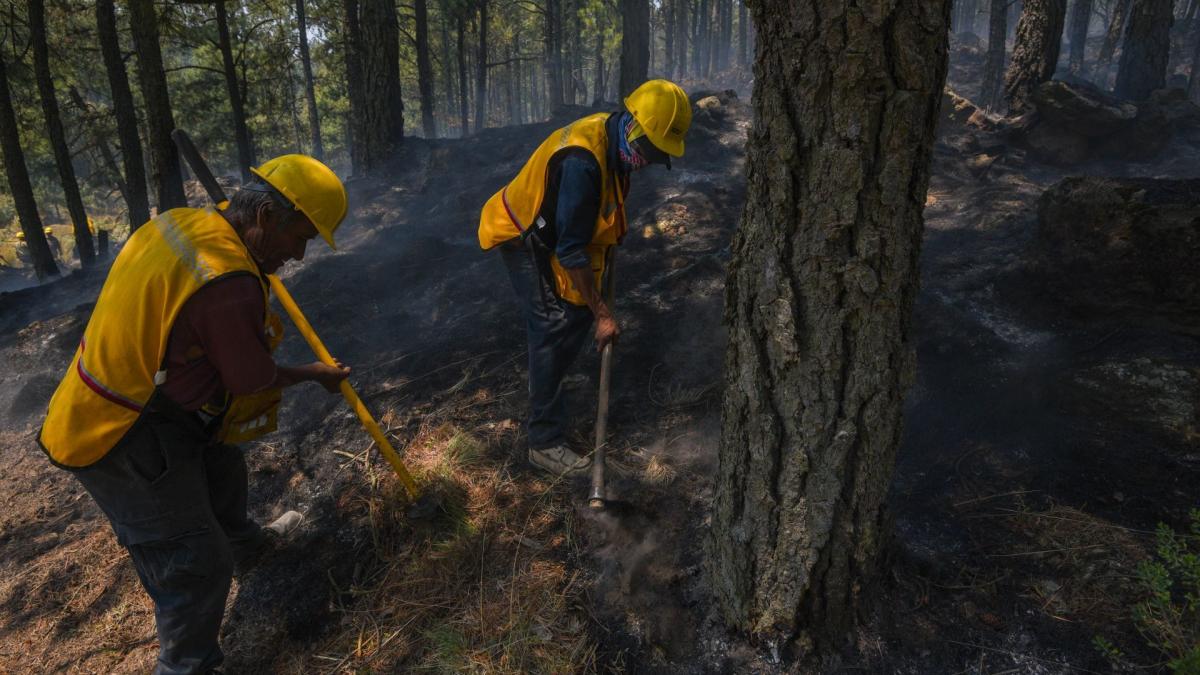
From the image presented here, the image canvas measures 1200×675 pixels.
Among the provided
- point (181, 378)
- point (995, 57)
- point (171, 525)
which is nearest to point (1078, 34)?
point (995, 57)

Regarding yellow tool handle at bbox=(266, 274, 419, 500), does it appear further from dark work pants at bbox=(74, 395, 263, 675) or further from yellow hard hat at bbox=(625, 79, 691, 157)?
yellow hard hat at bbox=(625, 79, 691, 157)

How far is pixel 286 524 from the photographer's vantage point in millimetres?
3010

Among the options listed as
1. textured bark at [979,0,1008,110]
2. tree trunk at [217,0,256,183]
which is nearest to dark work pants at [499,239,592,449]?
tree trunk at [217,0,256,183]

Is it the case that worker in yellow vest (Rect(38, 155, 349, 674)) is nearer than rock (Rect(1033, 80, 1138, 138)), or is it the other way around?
worker in yellow vest (Rect(38, 155, 349, 674))

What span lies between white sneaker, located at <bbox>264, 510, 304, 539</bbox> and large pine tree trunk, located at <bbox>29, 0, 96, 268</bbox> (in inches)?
373

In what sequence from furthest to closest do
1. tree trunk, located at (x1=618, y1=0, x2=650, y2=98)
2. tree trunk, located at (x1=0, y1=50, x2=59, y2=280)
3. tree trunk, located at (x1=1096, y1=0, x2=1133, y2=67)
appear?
tree trunk, located at (x1=1096, y1=0, x2=1133, y2=67)
tree trunk, located at (x1=618, y1=0, x2=650, y2=98)
tree trunk, located at (x1=0, y1=50, x2=59, y2=280)

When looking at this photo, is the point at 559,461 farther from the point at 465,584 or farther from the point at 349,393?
the point at 349,393

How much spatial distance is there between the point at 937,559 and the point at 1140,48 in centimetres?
1097

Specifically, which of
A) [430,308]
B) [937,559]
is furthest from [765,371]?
[430,308]

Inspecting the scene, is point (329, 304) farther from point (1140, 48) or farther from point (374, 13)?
point (1140, 48)

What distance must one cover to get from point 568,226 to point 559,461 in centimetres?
122

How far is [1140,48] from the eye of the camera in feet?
29.6

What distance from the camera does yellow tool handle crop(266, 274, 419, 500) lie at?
2.68 metres

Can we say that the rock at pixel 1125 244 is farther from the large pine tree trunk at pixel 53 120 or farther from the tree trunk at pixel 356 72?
the large pine tree trunk at pixel 53 120
